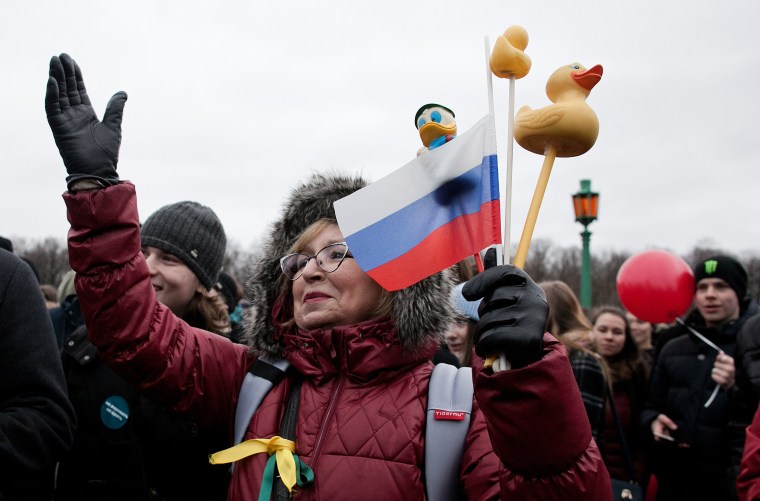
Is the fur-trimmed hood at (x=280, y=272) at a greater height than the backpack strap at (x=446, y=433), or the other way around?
the fur-trimmed hood at (x=280, y=272)

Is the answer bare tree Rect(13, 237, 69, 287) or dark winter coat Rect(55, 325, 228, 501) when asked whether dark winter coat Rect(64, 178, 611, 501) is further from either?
bare tree Rect(13, 237, 69, 287)

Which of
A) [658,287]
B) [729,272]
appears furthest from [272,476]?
[658,287]

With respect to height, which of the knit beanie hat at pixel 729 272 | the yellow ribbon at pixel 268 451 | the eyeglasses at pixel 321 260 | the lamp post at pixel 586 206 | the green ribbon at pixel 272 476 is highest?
the lamp post at pixel 586 206

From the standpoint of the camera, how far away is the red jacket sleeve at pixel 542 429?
1517 millimetres

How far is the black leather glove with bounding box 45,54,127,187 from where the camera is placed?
1.92 metres

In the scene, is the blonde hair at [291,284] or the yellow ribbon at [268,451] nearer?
the yellow ribbon at [268,451]

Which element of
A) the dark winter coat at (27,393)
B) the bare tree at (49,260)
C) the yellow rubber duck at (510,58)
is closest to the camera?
the yellow rubber duck at (510,58)

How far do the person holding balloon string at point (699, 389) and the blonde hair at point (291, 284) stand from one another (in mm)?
2841

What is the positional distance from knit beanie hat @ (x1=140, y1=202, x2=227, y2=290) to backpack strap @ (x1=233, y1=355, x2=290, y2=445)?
104 centimetres

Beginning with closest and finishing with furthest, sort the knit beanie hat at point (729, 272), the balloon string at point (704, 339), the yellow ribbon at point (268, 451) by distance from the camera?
1. the yellow ribbon at point (268, 451)
2. the balloon string at point (704, 339)
3. the knit beanie hat at point (729, 272)

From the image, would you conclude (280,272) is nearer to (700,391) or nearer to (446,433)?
(446,433)

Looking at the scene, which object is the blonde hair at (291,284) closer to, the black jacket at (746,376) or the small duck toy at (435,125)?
the small duck toy at (435,125)

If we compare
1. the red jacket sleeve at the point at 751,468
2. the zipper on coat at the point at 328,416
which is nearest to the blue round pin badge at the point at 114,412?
the zipper on coat at the point at 328,416

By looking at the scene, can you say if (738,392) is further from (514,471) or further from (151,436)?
(151,436)
